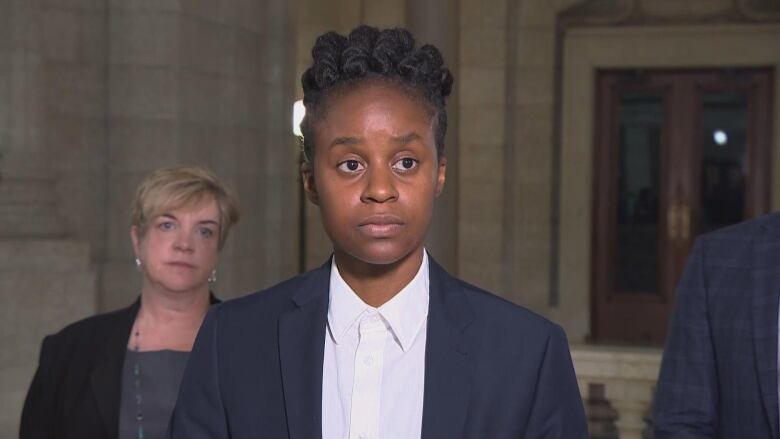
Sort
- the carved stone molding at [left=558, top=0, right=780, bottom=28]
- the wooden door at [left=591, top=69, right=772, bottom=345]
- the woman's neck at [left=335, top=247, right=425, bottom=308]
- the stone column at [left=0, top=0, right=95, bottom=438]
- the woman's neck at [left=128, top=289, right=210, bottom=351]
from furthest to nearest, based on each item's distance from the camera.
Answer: the wooden door at [left=591, top=69, right=772, bottom=345]
the carved stone molding at [left=558, top=0, right=780, bottom=28]
the stone column at [left=0, top=0, right=95, bottom=438]
the woman's neck at [left=128, top=289, right=210, bottom=351]
the woman's neck at [left=335, top=247, right=425, bottom=308]

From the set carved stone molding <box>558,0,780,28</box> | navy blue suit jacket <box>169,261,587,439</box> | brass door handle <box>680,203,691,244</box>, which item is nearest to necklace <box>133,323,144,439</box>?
navy blue suit jacket <box>169,261,587,439</box>

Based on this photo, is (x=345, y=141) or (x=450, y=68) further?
(x=450, y=68)

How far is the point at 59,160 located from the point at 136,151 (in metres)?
0.50

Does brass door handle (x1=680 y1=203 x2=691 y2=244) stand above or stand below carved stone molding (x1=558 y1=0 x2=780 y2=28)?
below

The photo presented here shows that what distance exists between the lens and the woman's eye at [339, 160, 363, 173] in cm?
162

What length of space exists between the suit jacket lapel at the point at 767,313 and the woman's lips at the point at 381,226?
1.21 m

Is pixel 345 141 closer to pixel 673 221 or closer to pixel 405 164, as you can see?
pixel 405 164

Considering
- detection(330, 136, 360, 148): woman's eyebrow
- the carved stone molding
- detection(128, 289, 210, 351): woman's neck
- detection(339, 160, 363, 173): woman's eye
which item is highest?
the carved stone molding

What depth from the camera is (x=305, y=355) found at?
1.64 meters

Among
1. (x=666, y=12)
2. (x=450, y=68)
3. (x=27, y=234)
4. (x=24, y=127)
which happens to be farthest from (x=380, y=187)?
(x=666, y=12)

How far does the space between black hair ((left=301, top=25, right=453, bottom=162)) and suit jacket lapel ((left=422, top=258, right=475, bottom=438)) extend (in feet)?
0.87

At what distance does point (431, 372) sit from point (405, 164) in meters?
0.32

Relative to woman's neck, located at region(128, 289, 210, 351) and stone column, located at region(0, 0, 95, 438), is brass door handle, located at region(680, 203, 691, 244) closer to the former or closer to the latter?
stone column, located at region(0, 0, 95, 438)

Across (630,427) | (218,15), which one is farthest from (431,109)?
(218,15)
